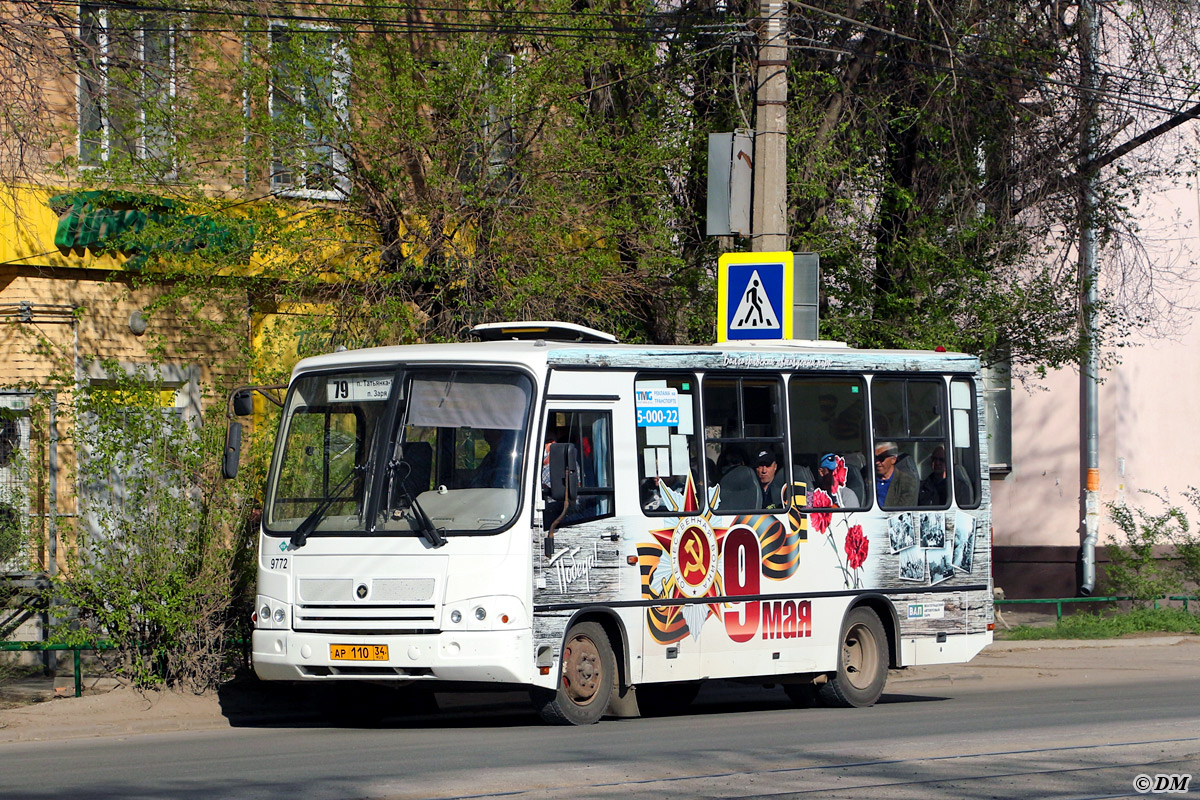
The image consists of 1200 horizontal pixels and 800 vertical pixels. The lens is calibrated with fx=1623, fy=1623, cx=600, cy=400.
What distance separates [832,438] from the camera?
13.9 m

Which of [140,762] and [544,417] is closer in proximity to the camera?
[140,762]

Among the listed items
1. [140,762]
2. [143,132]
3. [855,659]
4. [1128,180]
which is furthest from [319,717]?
[1128,180]

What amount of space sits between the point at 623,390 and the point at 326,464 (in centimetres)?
232

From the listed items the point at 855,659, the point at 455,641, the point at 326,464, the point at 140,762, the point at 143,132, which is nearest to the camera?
the point at 140,762

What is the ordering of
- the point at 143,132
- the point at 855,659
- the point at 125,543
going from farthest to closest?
the point at 143,132 → the point at 855,659 → the point at 125,543

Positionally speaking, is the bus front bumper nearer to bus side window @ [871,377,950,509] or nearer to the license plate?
the license plate

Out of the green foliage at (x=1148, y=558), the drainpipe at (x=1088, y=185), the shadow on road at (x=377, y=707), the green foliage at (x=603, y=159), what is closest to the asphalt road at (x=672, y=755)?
the shadow on road at (x=377, y=707)

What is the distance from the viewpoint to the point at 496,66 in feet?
53.3

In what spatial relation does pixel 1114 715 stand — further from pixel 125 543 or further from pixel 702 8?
pixel 702 8

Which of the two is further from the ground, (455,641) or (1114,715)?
(455,641)

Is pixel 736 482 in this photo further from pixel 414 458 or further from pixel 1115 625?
pixel 1115 625

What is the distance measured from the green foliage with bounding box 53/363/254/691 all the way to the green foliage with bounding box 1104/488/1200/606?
570 inches

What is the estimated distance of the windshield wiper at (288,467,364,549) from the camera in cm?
1198

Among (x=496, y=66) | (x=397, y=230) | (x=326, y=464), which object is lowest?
(x=326, y=464)
